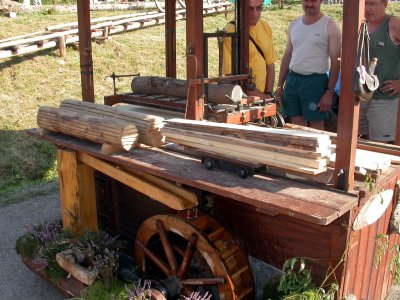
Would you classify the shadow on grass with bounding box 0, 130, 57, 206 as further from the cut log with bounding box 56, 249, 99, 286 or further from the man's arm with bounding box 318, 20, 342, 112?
the man's arm with bounding box 318, 20, 342, 112

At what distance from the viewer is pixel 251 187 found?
3.11m

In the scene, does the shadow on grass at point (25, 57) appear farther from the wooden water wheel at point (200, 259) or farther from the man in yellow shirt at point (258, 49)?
the wooden water wheel at point (200, 259)

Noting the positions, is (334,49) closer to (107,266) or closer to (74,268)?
(107,266)

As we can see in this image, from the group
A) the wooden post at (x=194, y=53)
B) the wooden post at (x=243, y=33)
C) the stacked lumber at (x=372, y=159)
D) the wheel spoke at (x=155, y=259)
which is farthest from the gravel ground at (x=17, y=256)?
the wooden post at (x=243, y=33)

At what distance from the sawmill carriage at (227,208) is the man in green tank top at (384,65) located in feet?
3.66

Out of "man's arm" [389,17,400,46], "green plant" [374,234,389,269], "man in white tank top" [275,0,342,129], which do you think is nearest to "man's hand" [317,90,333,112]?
"man in white tank top" [275,0,342,129]

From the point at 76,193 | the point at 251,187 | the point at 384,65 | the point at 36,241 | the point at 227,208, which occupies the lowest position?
the point at 36,241

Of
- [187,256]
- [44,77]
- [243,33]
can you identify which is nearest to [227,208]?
[187,256]

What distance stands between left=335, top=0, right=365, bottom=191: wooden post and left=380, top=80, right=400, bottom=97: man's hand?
220 cm

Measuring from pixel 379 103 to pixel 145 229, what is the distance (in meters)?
2.82

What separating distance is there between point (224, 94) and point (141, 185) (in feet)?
4.90

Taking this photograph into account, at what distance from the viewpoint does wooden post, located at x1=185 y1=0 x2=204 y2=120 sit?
406 centimetres

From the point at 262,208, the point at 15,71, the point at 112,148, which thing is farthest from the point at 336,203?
the point at 15,71

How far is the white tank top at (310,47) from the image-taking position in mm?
5172
